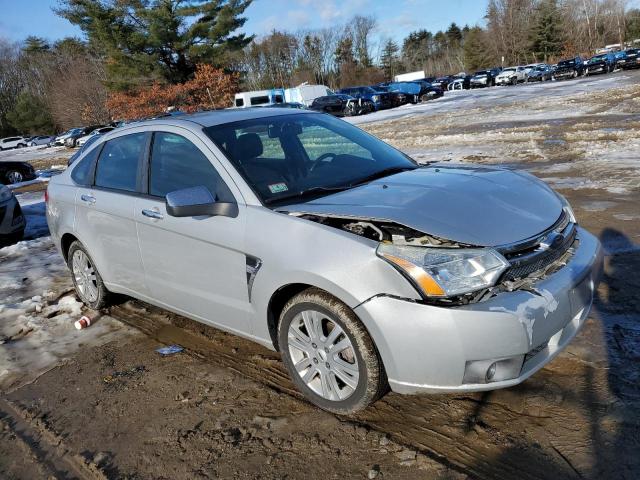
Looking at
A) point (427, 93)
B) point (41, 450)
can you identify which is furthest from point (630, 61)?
point (41, 450)

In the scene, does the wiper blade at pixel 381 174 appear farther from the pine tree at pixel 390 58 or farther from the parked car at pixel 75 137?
the pine tree at pixel 390 58

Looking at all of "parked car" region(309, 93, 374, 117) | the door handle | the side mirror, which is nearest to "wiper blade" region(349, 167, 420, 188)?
the side mirror

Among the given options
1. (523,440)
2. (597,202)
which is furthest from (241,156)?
(597,202)

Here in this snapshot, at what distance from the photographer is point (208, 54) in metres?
→ 42.2

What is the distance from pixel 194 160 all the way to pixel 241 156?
346 mm

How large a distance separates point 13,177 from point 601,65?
43024 millimetres

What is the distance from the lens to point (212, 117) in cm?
404

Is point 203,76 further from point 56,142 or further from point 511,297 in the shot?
point 511,297

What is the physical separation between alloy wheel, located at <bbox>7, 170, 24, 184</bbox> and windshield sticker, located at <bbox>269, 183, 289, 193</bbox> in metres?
17.7

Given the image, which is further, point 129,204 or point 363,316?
point 129,204

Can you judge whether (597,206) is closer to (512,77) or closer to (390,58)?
(512,77)

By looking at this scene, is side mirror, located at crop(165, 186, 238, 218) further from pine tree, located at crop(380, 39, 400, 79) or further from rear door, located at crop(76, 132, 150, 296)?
pine tree, located at crop(380, 39, 400, 79)

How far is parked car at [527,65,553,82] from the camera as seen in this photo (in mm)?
47250

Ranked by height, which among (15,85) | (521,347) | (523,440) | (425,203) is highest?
(15,85)
